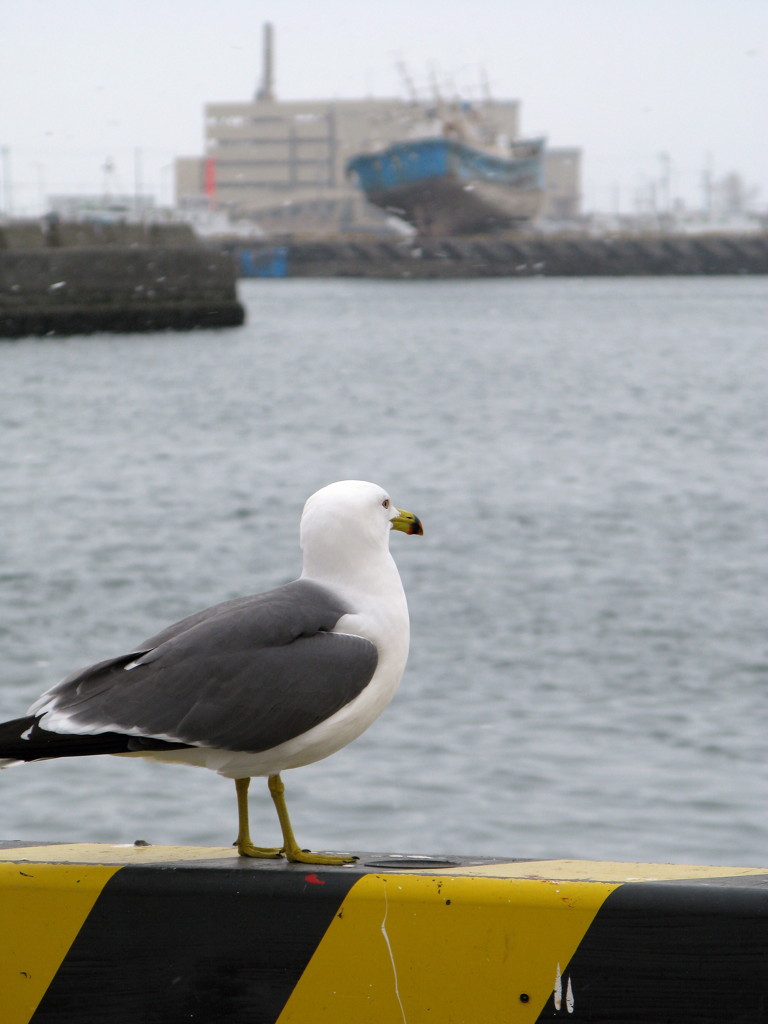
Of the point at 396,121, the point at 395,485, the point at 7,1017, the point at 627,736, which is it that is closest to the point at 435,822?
the point at 627,736

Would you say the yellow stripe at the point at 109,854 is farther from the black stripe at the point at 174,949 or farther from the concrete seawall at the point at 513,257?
the concrete seawall at the point at 513,257

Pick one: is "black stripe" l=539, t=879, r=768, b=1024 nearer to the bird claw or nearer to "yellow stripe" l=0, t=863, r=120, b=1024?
the bird claw

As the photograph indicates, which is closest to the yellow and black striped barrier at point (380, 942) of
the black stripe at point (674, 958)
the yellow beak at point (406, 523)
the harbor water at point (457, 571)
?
the black stripe at point (674, 958)

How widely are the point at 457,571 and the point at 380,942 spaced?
1264 cm

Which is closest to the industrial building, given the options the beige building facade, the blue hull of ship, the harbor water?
the beige building facade

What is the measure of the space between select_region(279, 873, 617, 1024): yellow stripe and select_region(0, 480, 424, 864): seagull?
8.0 inches

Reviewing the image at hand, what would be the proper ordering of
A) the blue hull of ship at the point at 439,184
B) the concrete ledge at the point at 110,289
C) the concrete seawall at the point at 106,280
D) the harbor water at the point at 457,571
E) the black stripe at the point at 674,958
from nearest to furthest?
the black stripe at the point at 674,958 < the harbor water at the point at 457,571 < the concrete ledge at the point at 110,289 < the concrete seawall at the point at 106,280 < the blue hull of ship at the point at 439,184

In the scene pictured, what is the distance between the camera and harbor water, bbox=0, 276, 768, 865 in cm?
768

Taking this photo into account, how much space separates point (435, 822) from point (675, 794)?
1.39 meters

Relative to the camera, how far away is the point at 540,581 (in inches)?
561

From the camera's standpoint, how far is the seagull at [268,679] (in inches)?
85.8

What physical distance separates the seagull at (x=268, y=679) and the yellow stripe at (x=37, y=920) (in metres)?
0.19

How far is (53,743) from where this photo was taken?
2.13 metres

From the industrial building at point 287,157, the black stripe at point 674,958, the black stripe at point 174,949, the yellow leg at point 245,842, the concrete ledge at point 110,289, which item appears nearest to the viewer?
the black stripe at point 674,958
